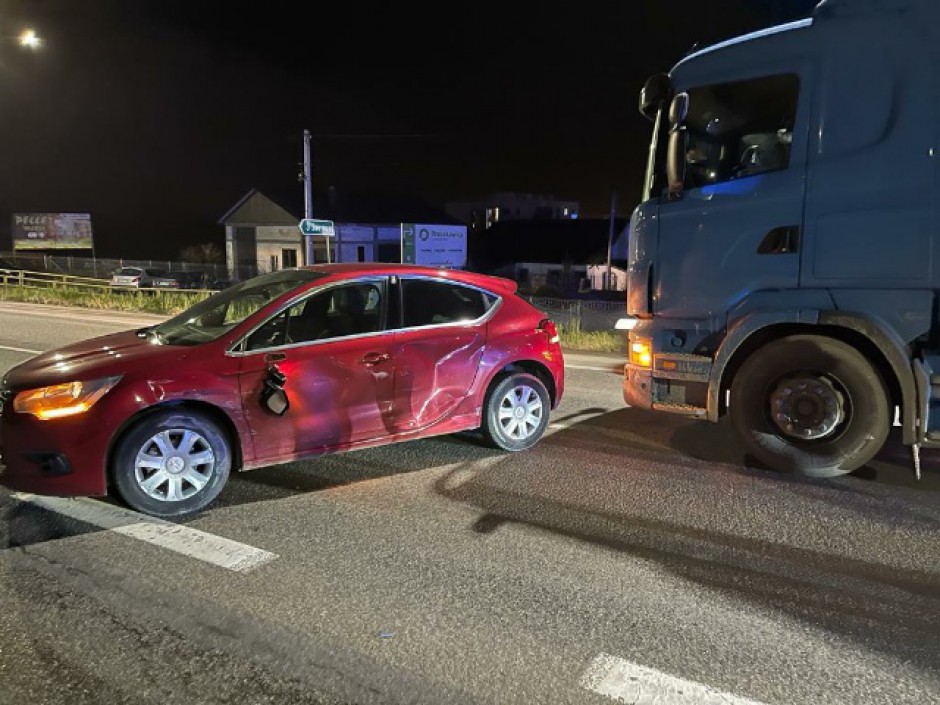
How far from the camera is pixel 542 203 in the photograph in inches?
3600

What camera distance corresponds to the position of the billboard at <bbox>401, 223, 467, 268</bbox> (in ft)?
83.3

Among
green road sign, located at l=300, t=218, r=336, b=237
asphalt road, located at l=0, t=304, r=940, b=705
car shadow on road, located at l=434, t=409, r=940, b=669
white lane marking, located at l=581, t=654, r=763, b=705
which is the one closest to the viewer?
white lane marking, located at l=581, t=654, r=763, b=705

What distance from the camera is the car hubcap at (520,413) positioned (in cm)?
589

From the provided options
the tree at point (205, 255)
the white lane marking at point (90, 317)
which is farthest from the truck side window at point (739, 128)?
the tree at point (205, 255)

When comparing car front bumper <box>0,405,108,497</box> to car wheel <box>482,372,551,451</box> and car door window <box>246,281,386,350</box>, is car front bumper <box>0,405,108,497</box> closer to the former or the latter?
car door window <box>246,281,386,350</box>

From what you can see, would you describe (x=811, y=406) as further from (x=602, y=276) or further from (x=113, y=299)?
(x=602, y=276)

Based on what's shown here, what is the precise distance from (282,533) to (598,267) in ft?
165

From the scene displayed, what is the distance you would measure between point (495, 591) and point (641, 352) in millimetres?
2883

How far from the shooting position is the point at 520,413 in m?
5.95

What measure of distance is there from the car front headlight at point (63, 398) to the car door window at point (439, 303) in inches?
81.1

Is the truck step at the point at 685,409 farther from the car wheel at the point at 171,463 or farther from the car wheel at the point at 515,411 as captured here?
the car wheel at the point at 171,463

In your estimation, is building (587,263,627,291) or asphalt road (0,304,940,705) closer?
asphalt road (0,304,940,705)

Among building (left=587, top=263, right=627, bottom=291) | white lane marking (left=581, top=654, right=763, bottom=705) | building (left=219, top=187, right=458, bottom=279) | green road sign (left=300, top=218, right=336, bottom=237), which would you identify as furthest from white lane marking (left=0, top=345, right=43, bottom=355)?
building (left=587, top=263, right=627, bottom=291)

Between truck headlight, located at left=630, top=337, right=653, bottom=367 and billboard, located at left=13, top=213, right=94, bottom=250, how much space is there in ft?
234
